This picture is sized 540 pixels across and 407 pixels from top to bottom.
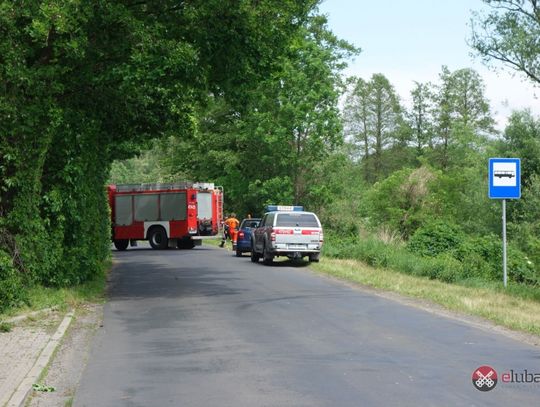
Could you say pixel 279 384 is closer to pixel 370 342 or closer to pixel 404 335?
pixel 370 342

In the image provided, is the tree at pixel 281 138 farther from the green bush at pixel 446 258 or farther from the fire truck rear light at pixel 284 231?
the fire truck rear light at pixel 284 231

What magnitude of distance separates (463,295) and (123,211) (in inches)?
1124

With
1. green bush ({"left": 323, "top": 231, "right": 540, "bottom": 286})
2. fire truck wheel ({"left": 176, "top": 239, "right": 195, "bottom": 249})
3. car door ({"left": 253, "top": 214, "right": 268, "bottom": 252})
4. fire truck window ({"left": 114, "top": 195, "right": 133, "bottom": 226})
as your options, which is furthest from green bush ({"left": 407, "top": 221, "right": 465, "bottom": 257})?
fire truck window ({"left": 114, "top": 195, "right": 133, "bottom": 226})

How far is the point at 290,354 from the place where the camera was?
31.6 feet

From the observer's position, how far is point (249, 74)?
1812 centimetres

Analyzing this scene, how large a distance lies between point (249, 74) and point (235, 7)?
243cm

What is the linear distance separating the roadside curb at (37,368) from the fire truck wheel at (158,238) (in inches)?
1143

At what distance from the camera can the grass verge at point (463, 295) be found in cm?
1302

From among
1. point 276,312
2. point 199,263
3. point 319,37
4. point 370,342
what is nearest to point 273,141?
point 319,37

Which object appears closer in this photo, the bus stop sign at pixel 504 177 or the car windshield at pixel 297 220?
the bus stop sign at pixel 504 177

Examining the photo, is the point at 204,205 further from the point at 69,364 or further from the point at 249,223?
the point at 69,364

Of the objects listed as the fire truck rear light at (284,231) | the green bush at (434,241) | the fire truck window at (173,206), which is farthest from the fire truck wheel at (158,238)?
the green bush at (434,241)

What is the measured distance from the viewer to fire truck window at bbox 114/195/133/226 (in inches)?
1673

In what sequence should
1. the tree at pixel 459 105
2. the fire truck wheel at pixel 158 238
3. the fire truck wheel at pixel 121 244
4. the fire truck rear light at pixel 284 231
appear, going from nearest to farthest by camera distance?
the fire truck rear light at pixel 284 231 < the fire truck wheel at pixel 158 238 < the fire truck wheel at pixel 121 244 < the tree at pixel 459 105
